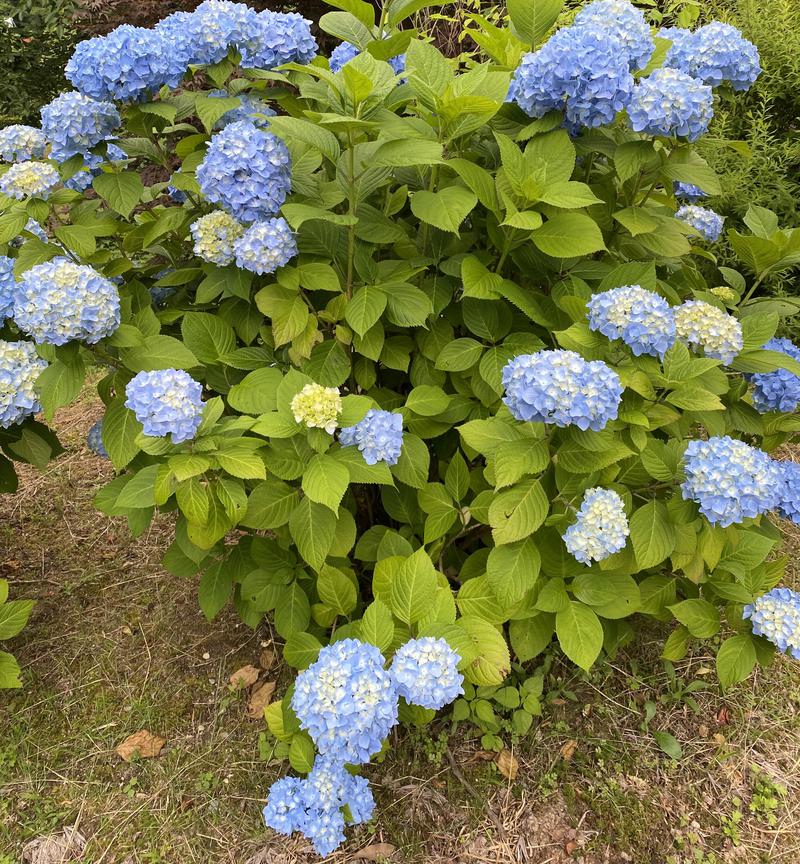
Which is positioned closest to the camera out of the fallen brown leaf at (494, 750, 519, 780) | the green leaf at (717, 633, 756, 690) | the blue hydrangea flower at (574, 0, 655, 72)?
the blue hydrangea flower at (574, 0, 655, 72)

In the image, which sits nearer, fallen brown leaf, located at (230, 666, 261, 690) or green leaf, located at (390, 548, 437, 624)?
green leaf, located at (390, 548, 437, 624)

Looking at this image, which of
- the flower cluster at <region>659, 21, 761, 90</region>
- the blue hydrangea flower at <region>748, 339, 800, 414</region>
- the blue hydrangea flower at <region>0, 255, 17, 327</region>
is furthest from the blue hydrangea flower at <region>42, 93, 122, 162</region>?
the blue hydrangea flower at <region>748, 339, 800, 414</region>

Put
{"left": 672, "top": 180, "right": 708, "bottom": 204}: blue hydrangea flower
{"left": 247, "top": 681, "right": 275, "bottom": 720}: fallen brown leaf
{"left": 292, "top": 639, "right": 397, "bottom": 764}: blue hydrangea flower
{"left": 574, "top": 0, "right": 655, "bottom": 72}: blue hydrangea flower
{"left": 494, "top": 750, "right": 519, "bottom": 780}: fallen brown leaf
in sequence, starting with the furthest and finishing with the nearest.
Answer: {"left": 672, "top": 180, "right": 708, "bottom": 204}: blue hydrangea flower < {"left": 247, "top": 681, "right": 275, "bottom": 720}: fallen brown leaf < {"left": 494, "top": 750, "right": 519, "bottom": 780}: fallen brown leaf < {"left": 574, "top": 0, "right": 655, "bottom": 72}: blue hydrangea flower < {"left": 292, "top": 639, "right": 397, "bottom": 764}: blue hydrangea flower

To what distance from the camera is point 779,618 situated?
73.7 inches

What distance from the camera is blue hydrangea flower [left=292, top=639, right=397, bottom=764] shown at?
1.42 meters

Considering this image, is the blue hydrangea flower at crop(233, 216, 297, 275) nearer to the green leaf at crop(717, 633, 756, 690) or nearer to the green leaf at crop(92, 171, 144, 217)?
the green leaf at crop(92, 171, 144, 217)

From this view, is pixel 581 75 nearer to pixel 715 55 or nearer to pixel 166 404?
pixel 715 55

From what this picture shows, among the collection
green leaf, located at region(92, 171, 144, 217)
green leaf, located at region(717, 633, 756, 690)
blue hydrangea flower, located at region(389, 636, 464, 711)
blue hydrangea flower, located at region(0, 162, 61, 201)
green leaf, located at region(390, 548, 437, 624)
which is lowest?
green leaf, located at region(717, 633, 756, 690)

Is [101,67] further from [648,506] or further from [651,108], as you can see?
[648,506]

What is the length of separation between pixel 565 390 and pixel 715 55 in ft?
4.12

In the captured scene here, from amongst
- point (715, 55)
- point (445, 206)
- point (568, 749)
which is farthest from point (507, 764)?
point (715, 55)

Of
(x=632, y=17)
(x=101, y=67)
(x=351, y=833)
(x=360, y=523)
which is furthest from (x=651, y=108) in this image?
(x=351, y=833)

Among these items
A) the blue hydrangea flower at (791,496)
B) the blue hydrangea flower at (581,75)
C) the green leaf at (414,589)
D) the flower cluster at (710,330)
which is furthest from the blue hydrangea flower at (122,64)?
the blue hydrangea flower at (791,496)

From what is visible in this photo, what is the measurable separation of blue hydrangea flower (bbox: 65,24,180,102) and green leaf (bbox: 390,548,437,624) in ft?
4.91
